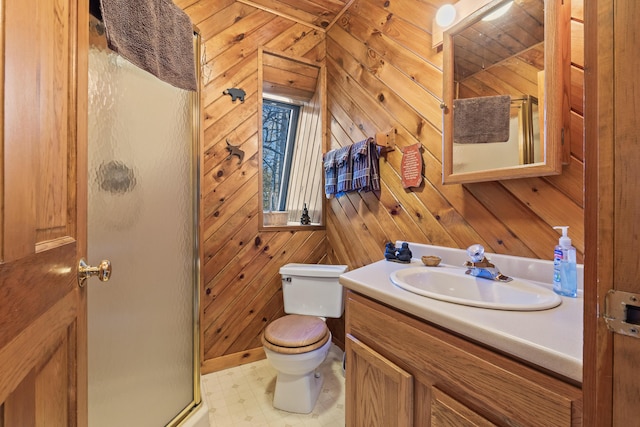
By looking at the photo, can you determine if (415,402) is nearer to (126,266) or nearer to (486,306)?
(486,306)

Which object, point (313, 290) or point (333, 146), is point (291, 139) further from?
point (313, 290)

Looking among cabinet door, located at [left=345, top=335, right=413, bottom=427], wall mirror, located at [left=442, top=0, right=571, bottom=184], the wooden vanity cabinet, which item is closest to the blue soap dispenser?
wall mirror, located at [left=442, top=0, right=571, bottom=184]

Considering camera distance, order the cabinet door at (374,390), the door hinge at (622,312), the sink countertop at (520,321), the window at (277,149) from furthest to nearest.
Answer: the window at (277,149) < the cabinet door at (374,390) < the sink countertop at (520,321) < the door hinge at (622,312)

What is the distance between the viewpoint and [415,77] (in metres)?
1.40

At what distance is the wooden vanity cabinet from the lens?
0.53m

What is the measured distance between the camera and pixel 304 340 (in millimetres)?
1355

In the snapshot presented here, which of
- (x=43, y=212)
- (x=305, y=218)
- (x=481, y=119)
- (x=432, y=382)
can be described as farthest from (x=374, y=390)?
(x=305, y=218)

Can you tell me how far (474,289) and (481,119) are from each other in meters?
0.70

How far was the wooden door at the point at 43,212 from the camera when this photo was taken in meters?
0.35

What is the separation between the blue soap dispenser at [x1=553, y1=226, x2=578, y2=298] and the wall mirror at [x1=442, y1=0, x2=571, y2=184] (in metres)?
0.25

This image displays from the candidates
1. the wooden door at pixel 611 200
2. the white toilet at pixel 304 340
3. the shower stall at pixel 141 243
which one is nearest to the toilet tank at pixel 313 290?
the white toilet at pixel 304 340

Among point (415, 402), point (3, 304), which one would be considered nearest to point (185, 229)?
point (3, 304)

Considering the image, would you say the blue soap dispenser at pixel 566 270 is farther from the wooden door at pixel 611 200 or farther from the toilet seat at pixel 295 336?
the toilet seat at pixel 295 336

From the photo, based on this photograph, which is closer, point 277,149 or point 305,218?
point 305,218
